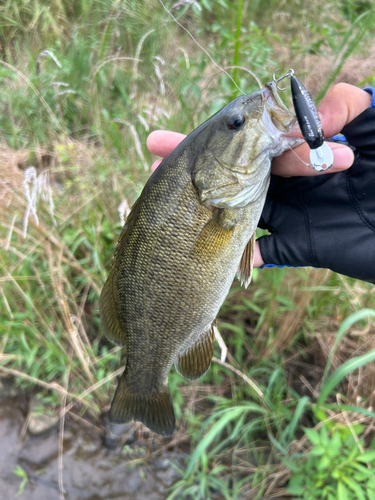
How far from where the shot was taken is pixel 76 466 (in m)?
2.09

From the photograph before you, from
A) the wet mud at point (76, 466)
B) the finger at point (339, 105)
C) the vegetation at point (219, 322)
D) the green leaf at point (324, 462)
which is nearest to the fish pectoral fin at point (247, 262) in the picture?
the vegetation at point (219, 322)

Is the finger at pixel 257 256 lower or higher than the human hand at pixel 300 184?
lower

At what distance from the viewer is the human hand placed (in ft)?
4.37

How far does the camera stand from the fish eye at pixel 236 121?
4.11 ft

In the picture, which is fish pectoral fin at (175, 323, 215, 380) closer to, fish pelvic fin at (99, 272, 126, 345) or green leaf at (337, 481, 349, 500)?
fish pelvic fin at (99, 272, 126, 345)

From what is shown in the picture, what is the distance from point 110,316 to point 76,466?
1.28 meters

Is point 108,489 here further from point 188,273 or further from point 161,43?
point 161,43

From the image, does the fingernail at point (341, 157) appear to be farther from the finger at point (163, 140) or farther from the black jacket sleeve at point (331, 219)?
the finger at point (163, 140)

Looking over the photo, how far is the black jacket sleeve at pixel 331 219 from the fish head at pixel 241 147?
1.39 ft

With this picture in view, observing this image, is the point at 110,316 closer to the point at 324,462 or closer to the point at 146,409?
the point at 146,409

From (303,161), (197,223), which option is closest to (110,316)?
(197,223)

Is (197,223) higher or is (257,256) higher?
(197,223)

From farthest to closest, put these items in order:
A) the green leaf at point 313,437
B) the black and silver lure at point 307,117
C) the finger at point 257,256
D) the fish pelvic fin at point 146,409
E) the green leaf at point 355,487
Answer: the finger at point 257,256, the fish pelvic fin at point 146,409, the green leaf at point 313,437, the green leaf at point 355,487, the black and silver lure at point 307,117

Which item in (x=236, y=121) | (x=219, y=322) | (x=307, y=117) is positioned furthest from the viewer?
(x=219, y=322)
